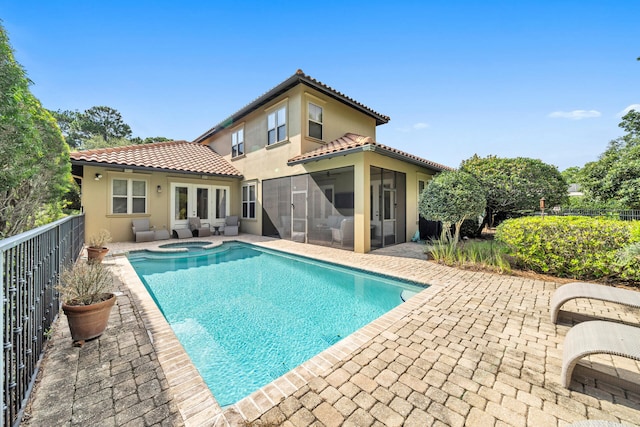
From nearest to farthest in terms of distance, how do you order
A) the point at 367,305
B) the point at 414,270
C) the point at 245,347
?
the point at 245,347
the point at 367,305
the point at 414,270

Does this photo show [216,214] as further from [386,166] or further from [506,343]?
[506,343]

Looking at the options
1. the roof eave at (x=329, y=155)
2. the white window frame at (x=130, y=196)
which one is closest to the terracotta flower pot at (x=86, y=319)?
the roof eave at (x=329, y=155)

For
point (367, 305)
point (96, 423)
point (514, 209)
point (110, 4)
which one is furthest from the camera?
point (514, 209)

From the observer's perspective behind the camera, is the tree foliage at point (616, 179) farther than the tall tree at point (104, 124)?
No

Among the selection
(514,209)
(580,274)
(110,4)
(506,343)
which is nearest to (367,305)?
(506,343)

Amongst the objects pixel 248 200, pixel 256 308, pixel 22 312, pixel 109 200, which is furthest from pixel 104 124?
pixel 22 312

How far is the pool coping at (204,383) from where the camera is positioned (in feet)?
6.81

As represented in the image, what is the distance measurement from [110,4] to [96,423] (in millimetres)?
11569

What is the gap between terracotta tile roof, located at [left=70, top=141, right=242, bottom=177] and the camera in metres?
10.6

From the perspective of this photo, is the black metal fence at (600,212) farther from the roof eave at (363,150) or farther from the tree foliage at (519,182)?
the roof eave at (363,150)

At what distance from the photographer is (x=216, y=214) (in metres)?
14.4

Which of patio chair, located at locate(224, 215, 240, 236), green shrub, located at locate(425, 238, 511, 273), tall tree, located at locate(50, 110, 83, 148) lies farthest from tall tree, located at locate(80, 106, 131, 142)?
green shrub, located at locate(425, 238, 511, 273)

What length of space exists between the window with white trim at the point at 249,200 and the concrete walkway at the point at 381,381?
1033cm

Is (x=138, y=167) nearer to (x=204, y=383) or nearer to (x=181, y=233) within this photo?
(x=181, y=233)
